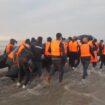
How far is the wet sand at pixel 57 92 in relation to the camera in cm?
1167

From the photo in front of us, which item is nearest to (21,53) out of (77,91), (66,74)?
(77,91)

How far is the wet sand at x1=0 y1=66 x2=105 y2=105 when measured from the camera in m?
11.7

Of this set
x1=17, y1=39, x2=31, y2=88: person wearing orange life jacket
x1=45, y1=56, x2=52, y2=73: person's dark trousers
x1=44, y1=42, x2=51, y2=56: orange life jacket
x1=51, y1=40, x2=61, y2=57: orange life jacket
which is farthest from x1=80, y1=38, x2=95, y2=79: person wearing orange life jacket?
x1=17, y1=39, x2=31, y2=88: person wearing orange life jacket

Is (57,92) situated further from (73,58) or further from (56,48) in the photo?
(73,58)

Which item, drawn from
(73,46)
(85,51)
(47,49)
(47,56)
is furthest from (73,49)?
(47,49)

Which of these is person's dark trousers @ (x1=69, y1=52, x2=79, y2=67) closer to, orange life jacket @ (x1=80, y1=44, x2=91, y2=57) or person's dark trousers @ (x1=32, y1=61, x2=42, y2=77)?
orange life jacket @ (x1=80, y1=44, x2=91, y2=57)

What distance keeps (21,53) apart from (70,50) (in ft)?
16.7

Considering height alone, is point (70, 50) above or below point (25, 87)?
above

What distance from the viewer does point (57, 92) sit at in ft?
43.3

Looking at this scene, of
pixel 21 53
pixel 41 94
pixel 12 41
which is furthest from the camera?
pixel 12 41

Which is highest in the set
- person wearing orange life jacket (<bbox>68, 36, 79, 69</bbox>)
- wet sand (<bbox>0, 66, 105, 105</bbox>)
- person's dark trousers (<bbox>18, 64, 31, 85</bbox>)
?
person wearing orange life jacket (<bbox>68, 36, 79, 69</bbox>)

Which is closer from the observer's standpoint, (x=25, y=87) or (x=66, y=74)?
(x=25, y=87)

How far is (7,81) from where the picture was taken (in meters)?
16.3

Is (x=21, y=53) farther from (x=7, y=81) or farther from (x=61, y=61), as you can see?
(x=7, y=81)
